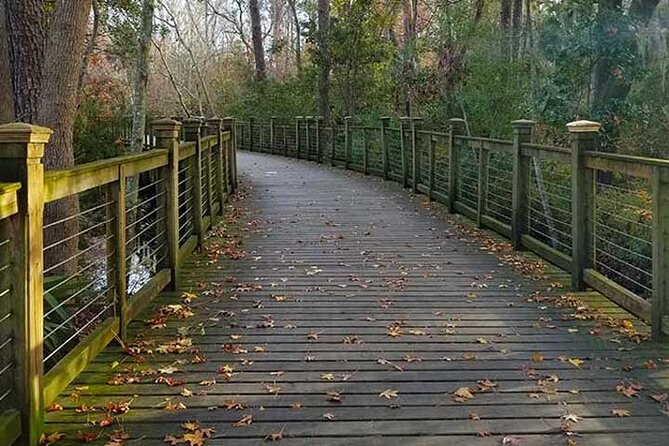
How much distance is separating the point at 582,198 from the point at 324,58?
16.0 metres

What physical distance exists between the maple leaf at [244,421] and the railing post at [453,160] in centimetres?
708

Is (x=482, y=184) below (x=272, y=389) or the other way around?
the other way around

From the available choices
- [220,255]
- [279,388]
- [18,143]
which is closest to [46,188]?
[18,143]

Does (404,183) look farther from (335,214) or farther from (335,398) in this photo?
(335,398)

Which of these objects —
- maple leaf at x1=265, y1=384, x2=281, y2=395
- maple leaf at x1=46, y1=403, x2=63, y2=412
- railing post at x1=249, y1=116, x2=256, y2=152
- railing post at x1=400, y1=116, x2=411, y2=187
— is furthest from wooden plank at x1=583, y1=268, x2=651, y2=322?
railing post at x1=249, y1=116, x2=256, y2=152

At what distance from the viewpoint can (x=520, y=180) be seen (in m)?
7.38

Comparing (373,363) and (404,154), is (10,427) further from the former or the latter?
(404,154)

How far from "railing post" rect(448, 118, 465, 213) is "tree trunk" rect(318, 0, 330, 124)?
11.0m

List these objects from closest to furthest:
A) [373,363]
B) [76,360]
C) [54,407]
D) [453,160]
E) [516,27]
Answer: [54,407]
[76,360]
[373,363]
[453,160]
[516,27]

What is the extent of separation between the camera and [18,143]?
107 inches

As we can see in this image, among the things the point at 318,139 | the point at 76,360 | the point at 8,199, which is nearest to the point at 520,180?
the point at 76,360

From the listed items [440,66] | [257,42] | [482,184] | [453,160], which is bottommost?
[482,184]

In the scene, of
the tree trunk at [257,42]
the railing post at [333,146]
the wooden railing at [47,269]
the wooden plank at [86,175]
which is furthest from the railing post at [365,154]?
the tree trunk at [257,42]

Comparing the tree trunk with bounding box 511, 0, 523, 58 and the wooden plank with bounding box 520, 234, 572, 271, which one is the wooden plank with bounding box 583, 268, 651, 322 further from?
the tree trunk with bounding box 511, 0, 523, 58
